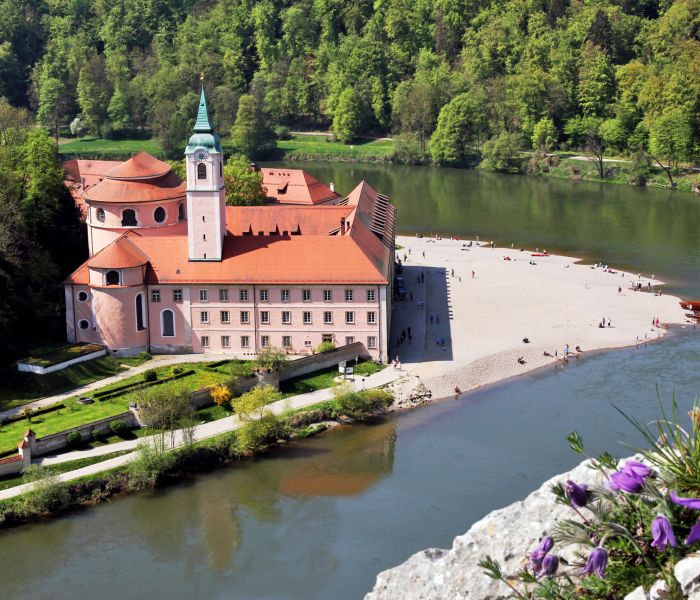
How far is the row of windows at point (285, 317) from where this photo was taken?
59938 millimetres

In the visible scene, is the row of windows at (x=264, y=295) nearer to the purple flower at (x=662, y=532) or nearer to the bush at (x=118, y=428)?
the bush at (x=118, y=428)

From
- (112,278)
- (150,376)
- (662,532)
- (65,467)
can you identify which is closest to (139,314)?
(112,278)

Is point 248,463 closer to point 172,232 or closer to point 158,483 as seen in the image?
point 158,483

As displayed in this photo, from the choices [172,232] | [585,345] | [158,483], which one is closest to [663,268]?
[585,345]

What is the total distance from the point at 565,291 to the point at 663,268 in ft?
39.1

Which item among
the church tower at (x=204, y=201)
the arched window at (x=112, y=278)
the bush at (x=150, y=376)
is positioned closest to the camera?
the bush at (x=150, y=376)

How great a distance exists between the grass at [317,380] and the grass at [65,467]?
10.3m

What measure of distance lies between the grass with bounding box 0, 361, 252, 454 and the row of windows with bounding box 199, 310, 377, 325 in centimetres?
311

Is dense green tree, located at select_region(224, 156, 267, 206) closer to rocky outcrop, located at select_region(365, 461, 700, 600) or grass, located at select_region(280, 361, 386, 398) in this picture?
grass, located at select_region(280, 361, 386, 398)

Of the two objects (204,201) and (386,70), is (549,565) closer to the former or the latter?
(204,201)

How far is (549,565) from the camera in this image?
67.9 feet

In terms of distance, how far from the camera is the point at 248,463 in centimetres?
4872

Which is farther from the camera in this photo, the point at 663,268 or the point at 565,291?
the point at 663,268

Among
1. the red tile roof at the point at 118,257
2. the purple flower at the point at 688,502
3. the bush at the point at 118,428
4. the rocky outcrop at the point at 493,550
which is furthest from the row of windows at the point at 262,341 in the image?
the purple flower at the point at 688,502
